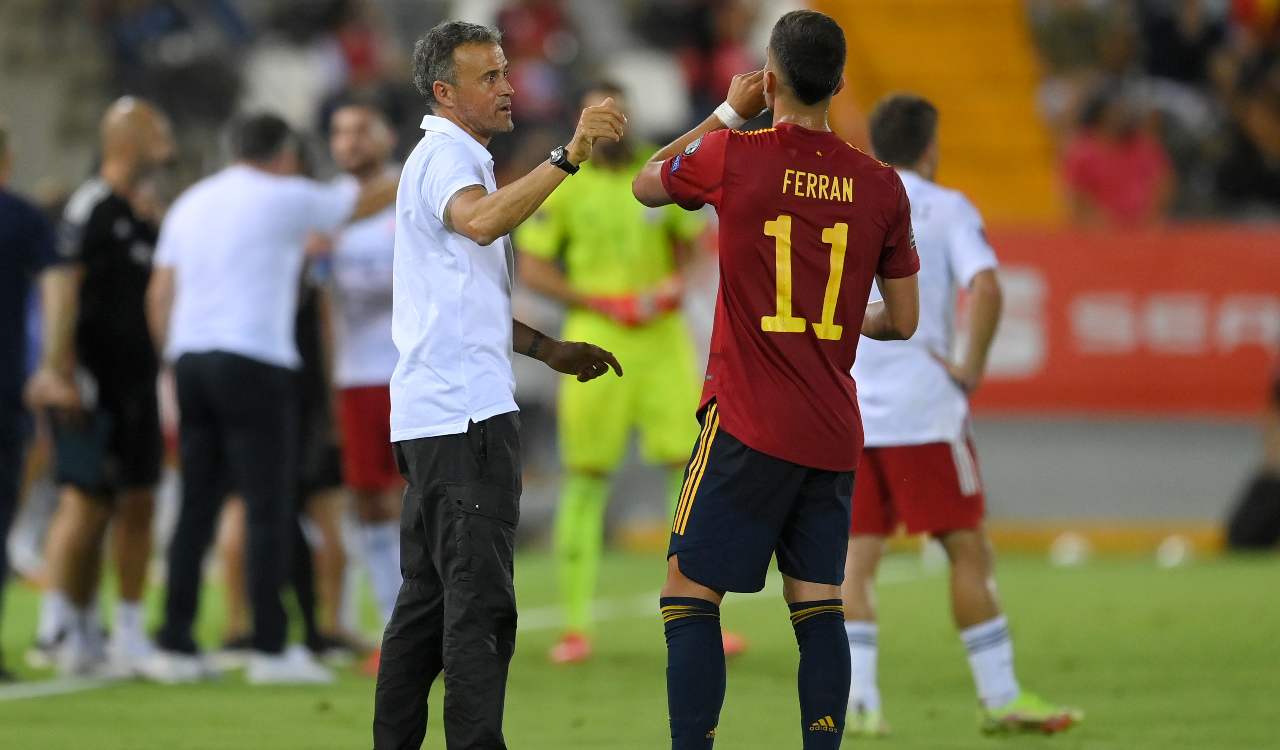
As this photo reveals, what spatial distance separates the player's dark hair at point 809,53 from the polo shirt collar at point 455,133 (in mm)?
919

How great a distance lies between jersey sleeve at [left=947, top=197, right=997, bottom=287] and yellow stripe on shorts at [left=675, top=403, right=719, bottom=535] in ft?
6.85

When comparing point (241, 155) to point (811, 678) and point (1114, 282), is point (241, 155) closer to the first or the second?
point (811, 678)

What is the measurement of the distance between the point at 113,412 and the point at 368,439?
1252mm

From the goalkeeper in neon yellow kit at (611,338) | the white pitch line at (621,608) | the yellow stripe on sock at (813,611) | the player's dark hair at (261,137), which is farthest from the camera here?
the white pitch line at (621,608)

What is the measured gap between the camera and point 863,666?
7.86 meters

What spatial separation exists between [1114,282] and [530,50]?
6.86m

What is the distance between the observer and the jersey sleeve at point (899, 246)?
6082 millimetres

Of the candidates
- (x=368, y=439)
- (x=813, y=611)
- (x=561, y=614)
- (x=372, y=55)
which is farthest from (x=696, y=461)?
(x=372, y=55)

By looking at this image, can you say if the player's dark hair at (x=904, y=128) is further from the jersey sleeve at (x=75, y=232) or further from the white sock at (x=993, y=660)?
the jersey sleeve at (x=75, y=232)

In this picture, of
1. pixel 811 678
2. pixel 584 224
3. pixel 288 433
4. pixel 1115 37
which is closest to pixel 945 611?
pixel 584 224

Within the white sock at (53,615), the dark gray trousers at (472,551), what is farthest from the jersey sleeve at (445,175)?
the white sock at (53,615)

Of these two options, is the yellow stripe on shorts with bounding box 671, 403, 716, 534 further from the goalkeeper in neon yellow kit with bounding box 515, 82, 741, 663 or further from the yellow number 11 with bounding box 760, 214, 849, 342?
the goalkeeper in neon yellow kit with bounding box 515, 82, 741, 663

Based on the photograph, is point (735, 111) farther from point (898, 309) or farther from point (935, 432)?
point (935, 432)

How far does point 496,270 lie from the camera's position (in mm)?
6102
